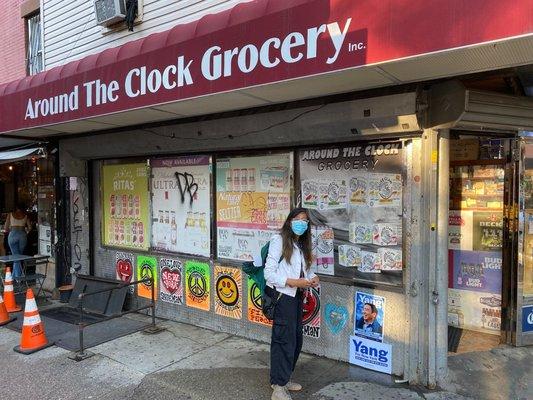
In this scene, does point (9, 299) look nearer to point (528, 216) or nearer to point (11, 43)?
point (11, 43)

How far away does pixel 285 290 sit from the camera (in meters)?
3.91

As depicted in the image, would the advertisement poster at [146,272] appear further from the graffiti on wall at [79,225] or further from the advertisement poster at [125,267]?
the graffiti on wall at [79,225]

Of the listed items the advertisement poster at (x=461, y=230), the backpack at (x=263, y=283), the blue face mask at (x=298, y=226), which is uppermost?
the blue face mask at (x=298, y=226)

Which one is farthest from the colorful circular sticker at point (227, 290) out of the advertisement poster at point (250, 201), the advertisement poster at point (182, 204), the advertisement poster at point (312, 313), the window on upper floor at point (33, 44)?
the window on upper floor at point (33, 44)

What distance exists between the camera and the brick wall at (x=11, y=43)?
10172mm

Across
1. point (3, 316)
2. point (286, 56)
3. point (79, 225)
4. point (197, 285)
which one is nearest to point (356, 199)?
point (286, 56)

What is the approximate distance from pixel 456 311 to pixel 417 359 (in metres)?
1.85

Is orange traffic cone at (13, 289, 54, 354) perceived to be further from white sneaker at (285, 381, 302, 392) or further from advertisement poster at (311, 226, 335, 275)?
advertisement poster at (311, 226, 335, 275)

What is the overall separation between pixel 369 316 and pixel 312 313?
0.72m

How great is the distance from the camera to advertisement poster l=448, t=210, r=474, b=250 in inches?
223

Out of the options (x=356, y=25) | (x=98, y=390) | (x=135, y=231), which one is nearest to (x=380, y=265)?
(x=356, y=25)

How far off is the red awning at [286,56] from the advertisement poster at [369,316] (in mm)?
2164

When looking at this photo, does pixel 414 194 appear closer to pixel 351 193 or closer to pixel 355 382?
pixel 351 193

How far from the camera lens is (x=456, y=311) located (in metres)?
5.76
